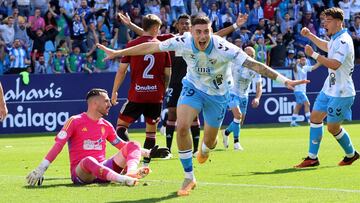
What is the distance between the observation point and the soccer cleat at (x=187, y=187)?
1135 cm

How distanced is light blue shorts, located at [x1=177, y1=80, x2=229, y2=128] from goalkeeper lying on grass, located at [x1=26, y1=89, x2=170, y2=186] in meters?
0.93

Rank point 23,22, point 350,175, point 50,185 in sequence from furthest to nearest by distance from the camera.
Result: point 23,22, point 350,175, point 50,185

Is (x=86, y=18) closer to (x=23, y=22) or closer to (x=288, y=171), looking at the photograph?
(x=23, y=22)

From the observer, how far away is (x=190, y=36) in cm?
1194

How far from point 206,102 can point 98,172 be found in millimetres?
1702

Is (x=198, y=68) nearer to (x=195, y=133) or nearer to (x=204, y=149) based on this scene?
(x=204, y=149)

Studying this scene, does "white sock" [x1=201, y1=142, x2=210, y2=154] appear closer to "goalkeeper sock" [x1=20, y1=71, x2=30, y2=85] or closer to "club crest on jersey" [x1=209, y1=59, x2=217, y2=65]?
"club crest on jersey" [x1=209, y1=59, x2=217, y2=65]

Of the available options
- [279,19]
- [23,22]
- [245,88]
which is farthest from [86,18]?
[245,88]

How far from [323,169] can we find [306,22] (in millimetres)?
22934

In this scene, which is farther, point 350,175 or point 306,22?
point 306,22

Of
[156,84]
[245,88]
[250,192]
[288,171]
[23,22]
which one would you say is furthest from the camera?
[23,22]

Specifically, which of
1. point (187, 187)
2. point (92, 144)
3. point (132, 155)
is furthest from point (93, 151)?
point (187, 187)

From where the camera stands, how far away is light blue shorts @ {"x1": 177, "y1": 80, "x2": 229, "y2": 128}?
12.1m

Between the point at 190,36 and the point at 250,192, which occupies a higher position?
the point at 190,36
